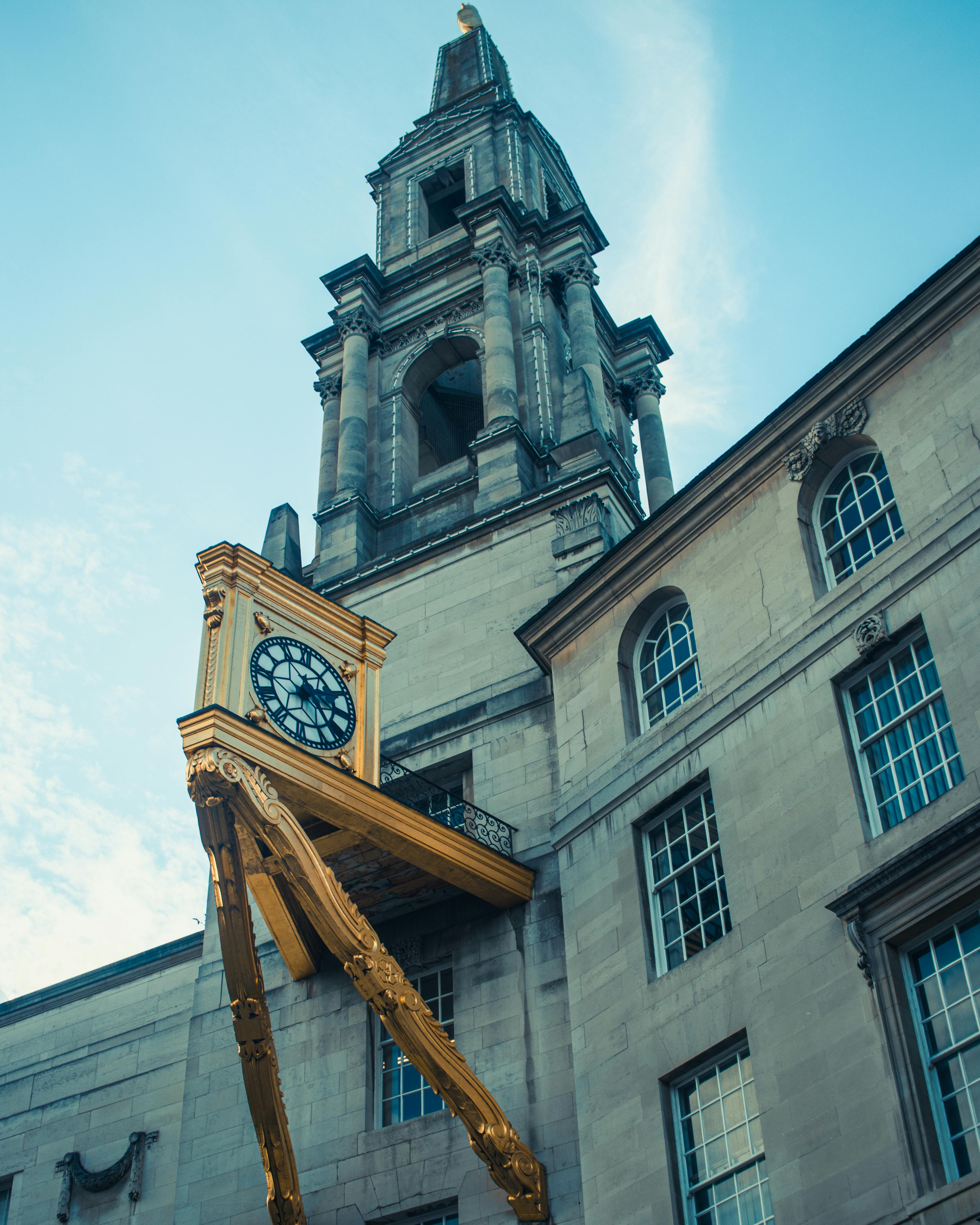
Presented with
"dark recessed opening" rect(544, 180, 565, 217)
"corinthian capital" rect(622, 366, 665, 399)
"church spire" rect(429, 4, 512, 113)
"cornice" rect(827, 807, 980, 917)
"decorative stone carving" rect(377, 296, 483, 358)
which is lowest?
"cornice" rect(827, 807, 980, 917)

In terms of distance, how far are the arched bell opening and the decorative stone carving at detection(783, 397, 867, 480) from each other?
14.9 metres

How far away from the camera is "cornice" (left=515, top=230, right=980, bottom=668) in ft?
62.1

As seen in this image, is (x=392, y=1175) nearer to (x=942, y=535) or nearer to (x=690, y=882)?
(x=690, y=882)

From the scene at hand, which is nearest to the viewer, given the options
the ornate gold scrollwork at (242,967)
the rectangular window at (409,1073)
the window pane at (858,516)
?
the ornate gold scrollwork at (242,967)

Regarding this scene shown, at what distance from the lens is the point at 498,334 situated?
1292 inches

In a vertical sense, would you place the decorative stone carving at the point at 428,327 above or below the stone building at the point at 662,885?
above

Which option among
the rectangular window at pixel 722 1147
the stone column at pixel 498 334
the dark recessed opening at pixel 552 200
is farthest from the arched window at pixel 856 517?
the dark recessed opening at pixel 552 200

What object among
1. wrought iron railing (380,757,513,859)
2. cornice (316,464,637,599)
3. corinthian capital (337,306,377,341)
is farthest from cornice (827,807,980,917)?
corinthian capital (337,306,377,341)

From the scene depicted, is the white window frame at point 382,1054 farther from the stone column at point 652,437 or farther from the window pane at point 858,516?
the stone column at point 652,437

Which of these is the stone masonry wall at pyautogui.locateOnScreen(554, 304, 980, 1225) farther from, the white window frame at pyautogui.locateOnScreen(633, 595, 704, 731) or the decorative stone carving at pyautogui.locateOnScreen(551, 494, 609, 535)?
the decorative stone carving at pyautogui.locateOnScreen(551, 494, 609, 535)

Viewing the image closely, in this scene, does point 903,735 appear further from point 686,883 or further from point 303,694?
point 303,694

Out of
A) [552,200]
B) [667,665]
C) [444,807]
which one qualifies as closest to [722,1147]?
[667,665]

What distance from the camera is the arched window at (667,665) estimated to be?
20688 mm

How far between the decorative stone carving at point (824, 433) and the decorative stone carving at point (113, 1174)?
1295 centimetres
